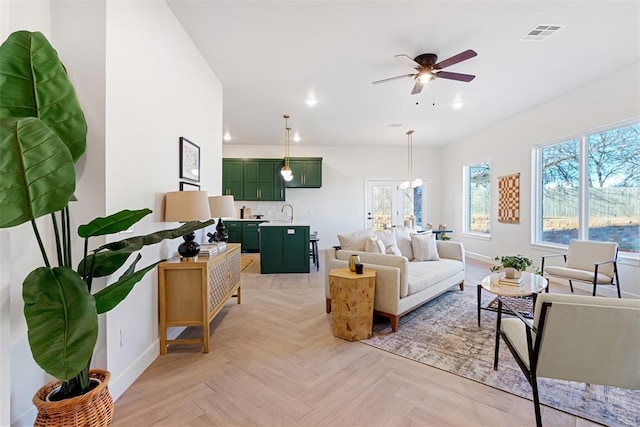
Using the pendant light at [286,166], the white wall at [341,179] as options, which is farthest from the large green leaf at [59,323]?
the white wall at [341,179]

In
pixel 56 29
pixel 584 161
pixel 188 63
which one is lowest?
pixel 584 161

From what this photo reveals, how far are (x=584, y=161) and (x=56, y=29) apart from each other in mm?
6163

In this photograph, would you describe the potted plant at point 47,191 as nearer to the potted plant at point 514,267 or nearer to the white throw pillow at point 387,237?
the white throw pillow at point 387,237

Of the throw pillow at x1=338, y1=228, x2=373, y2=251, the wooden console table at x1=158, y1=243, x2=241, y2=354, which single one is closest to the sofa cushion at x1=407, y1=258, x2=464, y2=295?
the throw pillow at x1=338, y1=228, x2=373, y2=251

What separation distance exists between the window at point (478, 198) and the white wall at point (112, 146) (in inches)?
255

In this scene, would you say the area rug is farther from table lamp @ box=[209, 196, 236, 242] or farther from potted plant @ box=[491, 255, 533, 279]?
table lamp @ box=[209, 196, 236, 242]

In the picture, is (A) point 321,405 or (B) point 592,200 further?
(B) point 592,200

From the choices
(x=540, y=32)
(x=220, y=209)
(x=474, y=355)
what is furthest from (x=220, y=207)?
(x=540, y=32)

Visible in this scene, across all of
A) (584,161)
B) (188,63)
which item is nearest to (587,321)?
(188,63)

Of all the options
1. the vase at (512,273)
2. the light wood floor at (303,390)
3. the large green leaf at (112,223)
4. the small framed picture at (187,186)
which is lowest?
the light wood floor at (303,390)

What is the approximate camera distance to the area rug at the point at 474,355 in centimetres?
179

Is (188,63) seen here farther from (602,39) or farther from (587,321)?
(602,39)

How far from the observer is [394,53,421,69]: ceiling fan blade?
10.7 feet

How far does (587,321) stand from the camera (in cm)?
141
